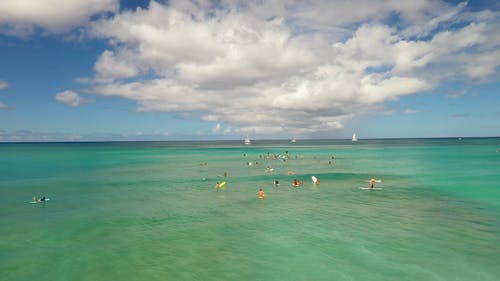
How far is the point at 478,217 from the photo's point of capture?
29391 mm

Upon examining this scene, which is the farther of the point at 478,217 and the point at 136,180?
the point at 136,180

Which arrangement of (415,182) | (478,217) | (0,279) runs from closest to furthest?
(0,279) → (478,217) → (415,182)

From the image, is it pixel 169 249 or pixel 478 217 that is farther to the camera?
pixel 478 217

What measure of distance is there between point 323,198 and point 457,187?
21.8 metres

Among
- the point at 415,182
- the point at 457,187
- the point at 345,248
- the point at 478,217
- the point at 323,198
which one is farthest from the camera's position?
the point at 415,182

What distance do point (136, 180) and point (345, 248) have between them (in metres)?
43.4

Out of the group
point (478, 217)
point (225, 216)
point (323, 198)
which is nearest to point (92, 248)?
point (225, 216)

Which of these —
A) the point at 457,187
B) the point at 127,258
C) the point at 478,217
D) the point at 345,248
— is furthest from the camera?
the point at 457,187

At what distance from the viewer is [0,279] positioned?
18000 millimetres

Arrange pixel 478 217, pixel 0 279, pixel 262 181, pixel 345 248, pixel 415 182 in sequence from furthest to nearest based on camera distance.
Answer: pixel 262 181 < pixel 415 182 < pixel 478 217 < pixel 345 248 < pixel 0 279

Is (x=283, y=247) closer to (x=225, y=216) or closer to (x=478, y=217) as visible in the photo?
(x=225, y=216)

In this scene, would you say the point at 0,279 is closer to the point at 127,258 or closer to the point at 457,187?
the point at 127,258

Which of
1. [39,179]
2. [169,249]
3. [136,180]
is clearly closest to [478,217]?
[169,249]

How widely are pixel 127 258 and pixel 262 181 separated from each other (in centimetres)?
3486
